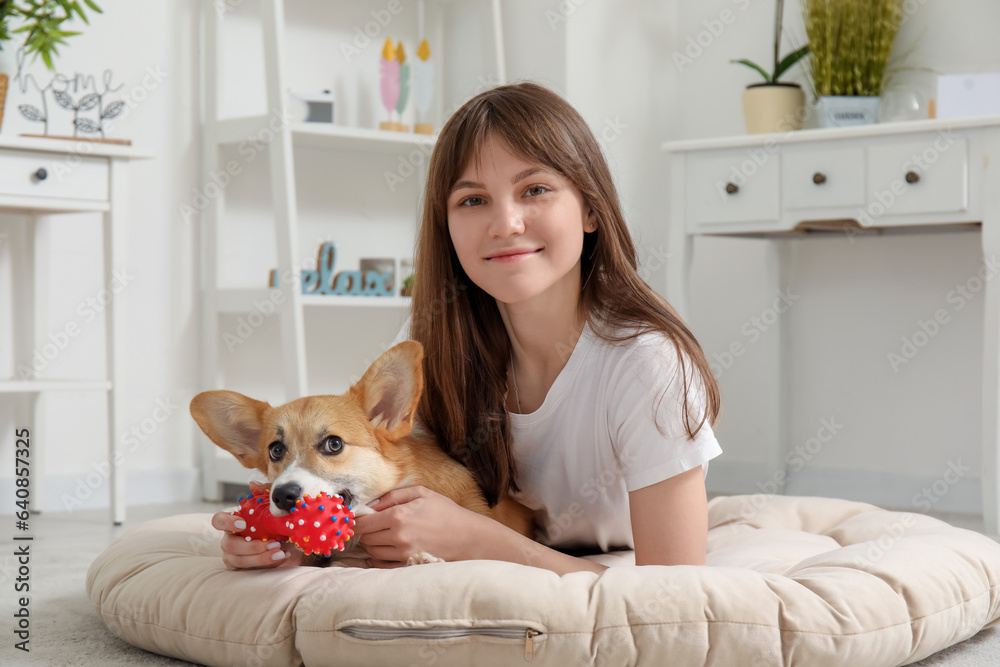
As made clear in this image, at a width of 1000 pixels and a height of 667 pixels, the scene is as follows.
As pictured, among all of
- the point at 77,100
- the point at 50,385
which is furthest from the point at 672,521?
the point at 77,100

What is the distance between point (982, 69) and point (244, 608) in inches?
96.2

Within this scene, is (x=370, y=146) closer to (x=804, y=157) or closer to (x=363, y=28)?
(x=363, y=28)

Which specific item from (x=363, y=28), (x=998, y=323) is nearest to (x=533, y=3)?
(x=363, y=28)

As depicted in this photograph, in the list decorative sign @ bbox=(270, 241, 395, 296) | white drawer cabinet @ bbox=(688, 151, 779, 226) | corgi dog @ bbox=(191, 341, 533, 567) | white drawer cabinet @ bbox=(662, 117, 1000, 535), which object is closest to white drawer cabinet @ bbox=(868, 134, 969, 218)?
white drawer cabinet @ bbox=(662, 117, 1000, 535)

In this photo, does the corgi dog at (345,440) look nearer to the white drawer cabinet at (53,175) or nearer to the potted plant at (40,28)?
the white drawer cabinet at (53,175)

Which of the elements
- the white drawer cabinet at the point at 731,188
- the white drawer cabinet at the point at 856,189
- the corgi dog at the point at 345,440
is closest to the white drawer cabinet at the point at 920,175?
the white drawer cabinet at the point at 856,189

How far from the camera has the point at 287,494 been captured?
108cm

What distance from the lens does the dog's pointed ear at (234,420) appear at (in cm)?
122

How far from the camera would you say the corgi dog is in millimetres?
1136

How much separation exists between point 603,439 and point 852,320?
5.86 ft

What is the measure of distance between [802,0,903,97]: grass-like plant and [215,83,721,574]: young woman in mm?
1515

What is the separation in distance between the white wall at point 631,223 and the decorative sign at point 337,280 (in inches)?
10.3

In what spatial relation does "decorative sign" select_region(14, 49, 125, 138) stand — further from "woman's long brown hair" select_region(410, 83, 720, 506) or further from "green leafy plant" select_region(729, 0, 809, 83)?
"green leafy plant" select_region(729, 0, 809, 83)

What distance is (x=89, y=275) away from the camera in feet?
8.72
